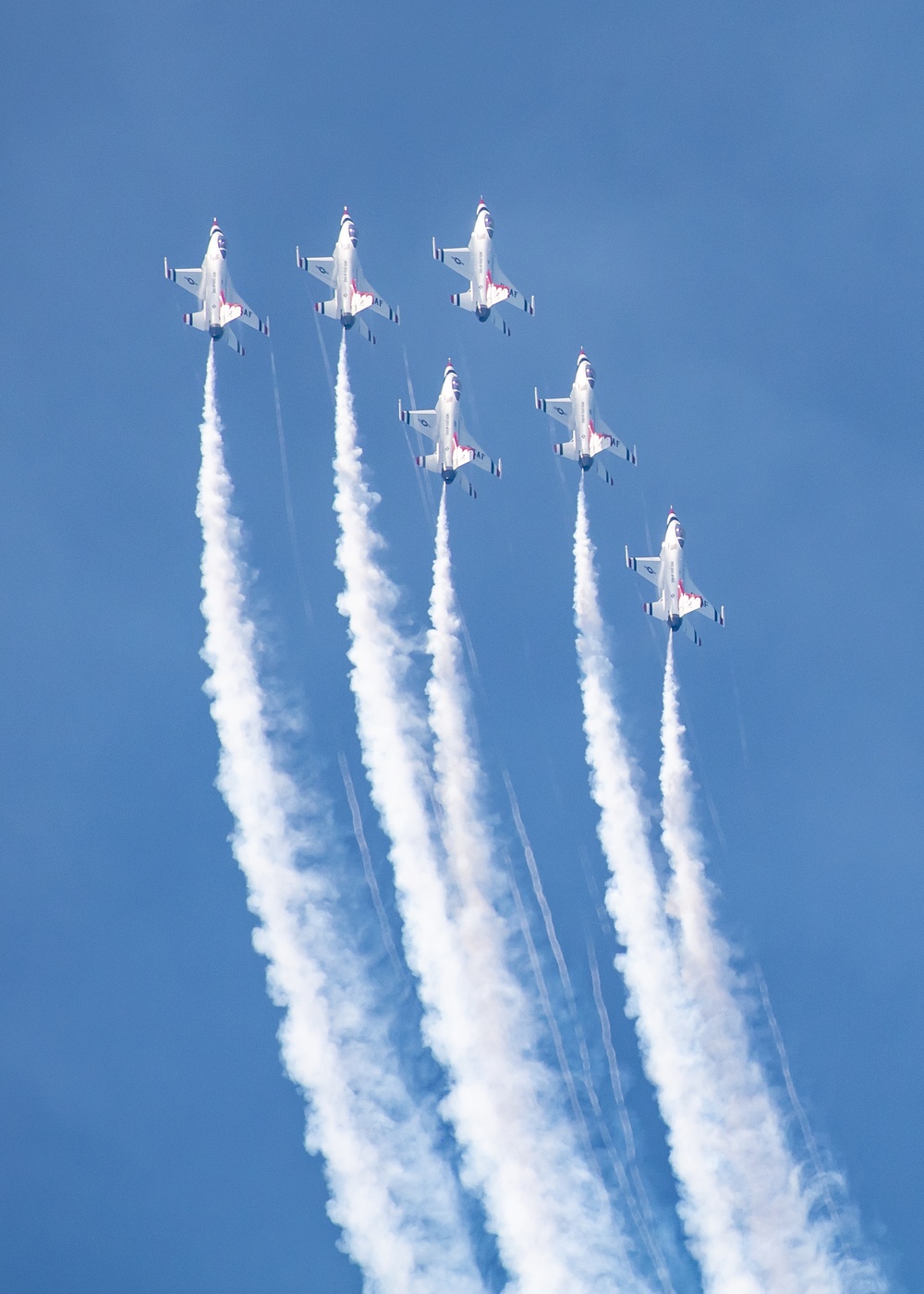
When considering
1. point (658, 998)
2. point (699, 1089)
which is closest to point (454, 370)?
point (658, 998)

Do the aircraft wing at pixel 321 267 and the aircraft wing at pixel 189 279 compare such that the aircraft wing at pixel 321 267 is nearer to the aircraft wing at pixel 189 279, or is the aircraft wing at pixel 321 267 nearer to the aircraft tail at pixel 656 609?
the aircraft wing at pixel 189 279

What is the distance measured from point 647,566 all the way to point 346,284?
1537cm

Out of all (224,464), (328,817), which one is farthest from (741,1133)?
(224,464)

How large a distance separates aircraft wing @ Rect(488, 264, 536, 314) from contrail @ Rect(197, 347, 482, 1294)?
646 inches

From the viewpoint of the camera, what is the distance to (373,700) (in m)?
101

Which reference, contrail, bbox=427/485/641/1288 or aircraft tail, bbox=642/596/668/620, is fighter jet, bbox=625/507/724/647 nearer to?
aircraft tail, bbox=642/596/668/620

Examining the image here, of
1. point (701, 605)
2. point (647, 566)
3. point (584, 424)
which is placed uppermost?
point (584, 424)

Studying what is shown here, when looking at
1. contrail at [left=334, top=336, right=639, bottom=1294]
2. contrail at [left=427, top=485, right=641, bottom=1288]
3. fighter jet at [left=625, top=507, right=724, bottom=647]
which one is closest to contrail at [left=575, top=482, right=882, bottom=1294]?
contrail at [left=427, top=485, right=641, bottom=1288]

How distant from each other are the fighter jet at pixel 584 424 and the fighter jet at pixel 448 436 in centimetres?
301

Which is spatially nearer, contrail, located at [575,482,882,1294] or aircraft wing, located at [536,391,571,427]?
contrail, located at [575,482,882,1294]

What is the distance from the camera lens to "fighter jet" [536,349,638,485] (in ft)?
349

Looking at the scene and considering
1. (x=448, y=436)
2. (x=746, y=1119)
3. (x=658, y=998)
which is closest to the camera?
(x=746, y=1119)

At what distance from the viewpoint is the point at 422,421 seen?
105 metres

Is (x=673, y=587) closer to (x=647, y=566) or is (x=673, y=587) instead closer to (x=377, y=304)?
(x=647, y=566)
